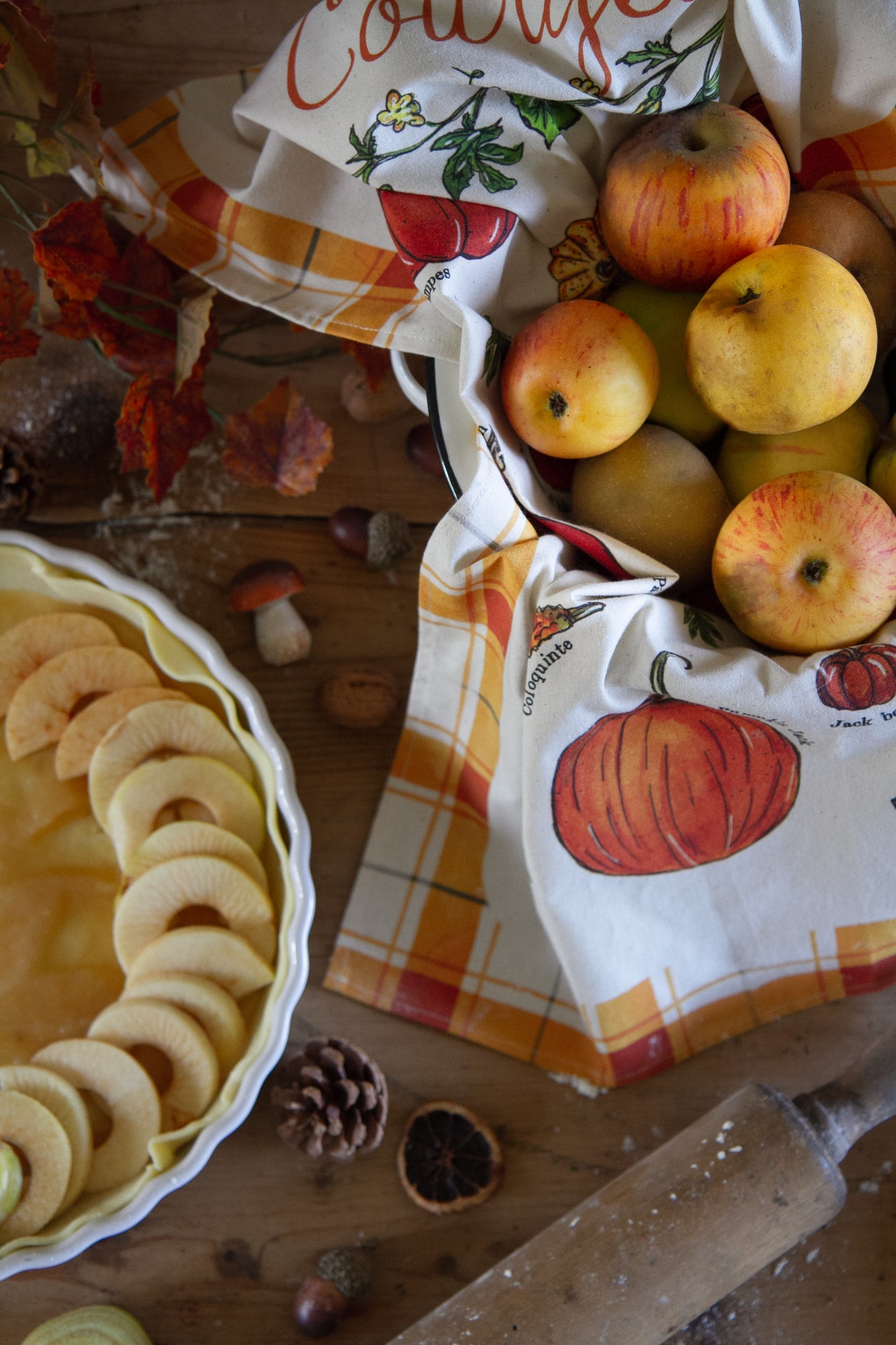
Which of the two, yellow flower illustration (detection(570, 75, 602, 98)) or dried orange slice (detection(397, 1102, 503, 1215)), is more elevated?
yellow flower illustration (detection(570, 75, 602, 98))

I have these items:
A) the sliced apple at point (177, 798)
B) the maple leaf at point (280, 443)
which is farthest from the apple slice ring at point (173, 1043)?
the maple leaf at point (280, 443)

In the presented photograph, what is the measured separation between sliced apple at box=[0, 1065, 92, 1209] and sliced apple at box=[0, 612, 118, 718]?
28cm

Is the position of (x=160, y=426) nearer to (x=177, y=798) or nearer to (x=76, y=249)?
(x=76, y=249)

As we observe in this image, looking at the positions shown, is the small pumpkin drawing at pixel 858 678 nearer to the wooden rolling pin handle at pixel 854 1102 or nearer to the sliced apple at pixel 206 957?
the wooden rolling pin handle at pixel 854 1102

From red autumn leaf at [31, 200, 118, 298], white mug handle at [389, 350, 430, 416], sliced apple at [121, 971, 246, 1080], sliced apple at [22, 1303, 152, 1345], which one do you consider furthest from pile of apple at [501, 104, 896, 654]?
sliced apple at [22, 1303, 152, 1345]

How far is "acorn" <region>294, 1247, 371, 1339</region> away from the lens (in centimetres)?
76

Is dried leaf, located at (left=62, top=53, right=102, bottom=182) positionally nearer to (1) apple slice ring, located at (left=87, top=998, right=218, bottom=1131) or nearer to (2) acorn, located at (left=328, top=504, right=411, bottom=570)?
(2) acorn, located at (left=328, top=504, right=411, bottom=570)

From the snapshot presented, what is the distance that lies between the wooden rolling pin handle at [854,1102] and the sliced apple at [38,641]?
661mm

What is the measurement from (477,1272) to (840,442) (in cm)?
71

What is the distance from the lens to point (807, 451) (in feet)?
2.08

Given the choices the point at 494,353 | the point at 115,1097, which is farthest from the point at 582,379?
the point at 115,1097

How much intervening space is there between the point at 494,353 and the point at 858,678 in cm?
31

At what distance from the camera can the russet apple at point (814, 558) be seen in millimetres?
561

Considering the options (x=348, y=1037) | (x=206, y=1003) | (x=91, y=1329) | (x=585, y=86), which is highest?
(x=585, y=86)
